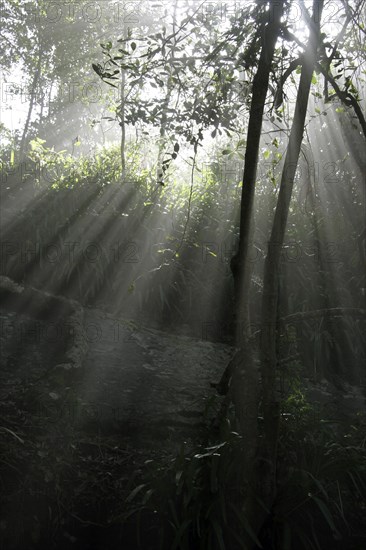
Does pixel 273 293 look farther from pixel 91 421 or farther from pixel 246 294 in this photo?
pixel 91 421

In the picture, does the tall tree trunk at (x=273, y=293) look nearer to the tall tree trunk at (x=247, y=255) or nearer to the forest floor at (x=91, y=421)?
the tall tree trunk at (x=247, y=255)

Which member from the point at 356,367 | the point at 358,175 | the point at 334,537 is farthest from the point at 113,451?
the point at 358,175

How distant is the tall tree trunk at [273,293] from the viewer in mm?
2686

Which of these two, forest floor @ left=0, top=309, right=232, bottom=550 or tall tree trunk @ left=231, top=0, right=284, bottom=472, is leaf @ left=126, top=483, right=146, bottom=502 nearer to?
forest floor @ left=0, top=309, right=232, bottom=550

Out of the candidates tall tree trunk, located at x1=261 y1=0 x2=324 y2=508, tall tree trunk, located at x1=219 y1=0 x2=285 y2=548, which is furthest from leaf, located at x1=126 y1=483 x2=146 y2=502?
tall tree trunk, located at x1=261 y1=0 x2=324 y2=508

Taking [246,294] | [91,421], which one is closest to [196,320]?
[91,421]

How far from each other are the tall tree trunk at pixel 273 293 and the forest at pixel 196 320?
0.01 metres

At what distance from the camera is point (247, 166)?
2889 mm

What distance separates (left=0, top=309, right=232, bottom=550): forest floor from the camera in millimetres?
2734

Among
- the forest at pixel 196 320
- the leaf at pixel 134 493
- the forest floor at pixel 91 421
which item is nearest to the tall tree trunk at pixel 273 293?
the forest at pixel 196 320

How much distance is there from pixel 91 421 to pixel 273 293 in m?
1.74

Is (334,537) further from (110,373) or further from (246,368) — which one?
(110,373)

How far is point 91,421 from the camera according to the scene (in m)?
3.64

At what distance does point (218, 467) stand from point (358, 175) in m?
4.79
